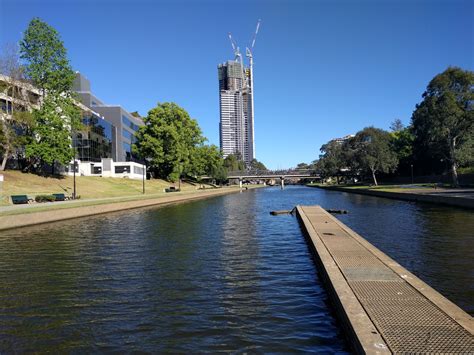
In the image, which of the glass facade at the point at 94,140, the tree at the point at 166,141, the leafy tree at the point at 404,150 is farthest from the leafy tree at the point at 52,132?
the leafy tree at the point at 404,150

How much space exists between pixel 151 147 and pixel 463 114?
60.9 meters

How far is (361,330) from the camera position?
242 inches

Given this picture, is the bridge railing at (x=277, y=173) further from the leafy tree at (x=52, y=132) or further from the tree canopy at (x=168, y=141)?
the leafy tree at (x=52, y=132)

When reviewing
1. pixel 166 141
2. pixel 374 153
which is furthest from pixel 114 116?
pixel 374 153

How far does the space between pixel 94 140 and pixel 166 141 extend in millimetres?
18375

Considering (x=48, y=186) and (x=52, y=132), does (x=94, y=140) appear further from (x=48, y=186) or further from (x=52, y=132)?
(x=48, y=186)

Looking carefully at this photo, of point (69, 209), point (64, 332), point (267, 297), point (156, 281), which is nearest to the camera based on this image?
point (64, 332)

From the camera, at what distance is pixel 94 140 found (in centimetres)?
8012

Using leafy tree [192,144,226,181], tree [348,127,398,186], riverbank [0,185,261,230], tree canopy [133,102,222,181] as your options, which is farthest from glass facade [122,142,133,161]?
riverbank [0,185,261,230]

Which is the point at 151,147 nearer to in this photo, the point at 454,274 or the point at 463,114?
the point at 463,114

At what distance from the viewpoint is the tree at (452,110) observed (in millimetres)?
59938

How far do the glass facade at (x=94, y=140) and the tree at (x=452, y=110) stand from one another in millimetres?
53848

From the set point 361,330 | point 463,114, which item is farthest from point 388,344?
point 463,114

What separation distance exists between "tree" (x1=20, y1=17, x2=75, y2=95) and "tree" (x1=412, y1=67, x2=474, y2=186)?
5149 cm
